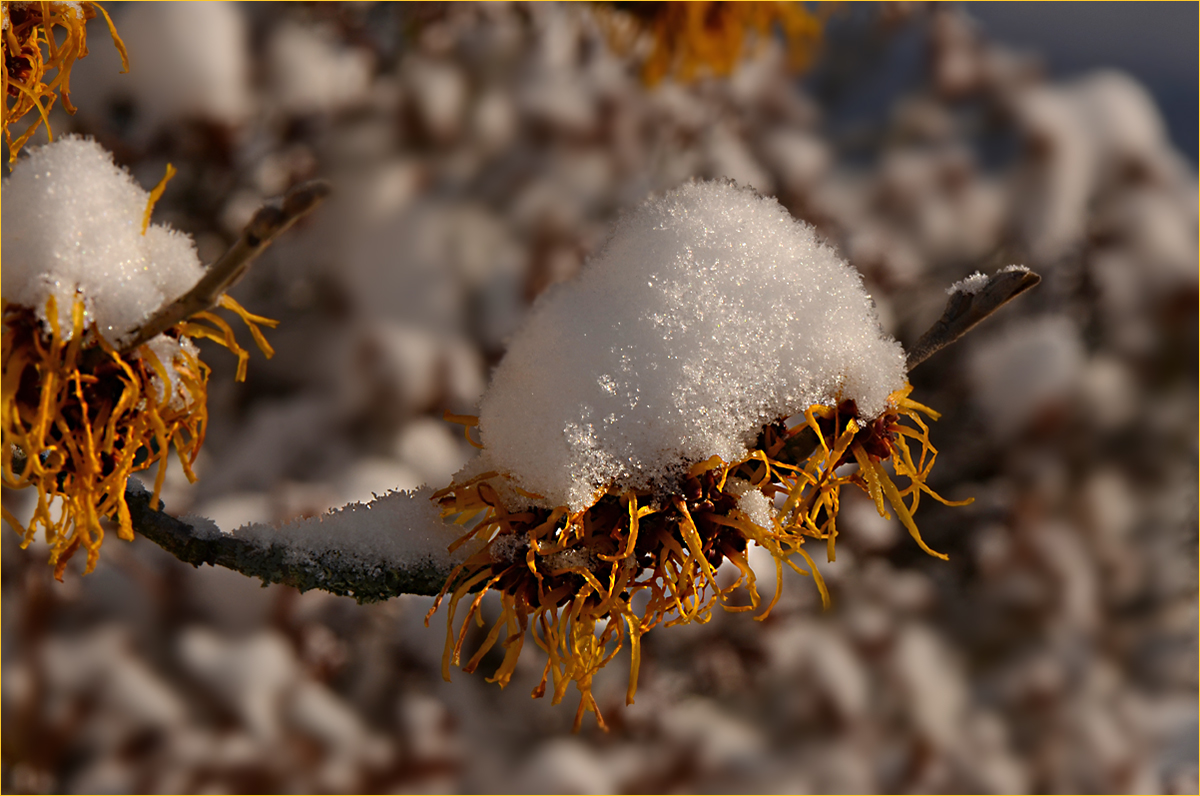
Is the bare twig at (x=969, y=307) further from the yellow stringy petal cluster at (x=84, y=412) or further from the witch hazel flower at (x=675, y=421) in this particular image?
the yellow stringy petal cluster at (x=84, y=412)

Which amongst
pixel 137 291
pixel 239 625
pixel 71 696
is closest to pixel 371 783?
pixel 239 625

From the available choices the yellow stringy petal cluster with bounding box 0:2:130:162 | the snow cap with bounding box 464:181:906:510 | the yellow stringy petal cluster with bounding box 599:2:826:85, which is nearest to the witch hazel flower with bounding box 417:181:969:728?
the snow cap with bounding box 464:181:906:510

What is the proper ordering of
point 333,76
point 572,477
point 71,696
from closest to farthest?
point 572,477, point 71,696, point 333,76

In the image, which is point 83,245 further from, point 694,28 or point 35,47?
point 694,28

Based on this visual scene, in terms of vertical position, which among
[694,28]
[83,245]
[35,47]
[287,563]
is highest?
[694,28]

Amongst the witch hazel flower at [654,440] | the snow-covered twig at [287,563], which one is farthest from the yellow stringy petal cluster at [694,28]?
the snow-covered twig at [287,563]

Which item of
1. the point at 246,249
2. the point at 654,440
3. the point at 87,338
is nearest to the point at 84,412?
the point at 87,338

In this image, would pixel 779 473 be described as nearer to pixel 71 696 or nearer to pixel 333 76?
pixel 333 76
